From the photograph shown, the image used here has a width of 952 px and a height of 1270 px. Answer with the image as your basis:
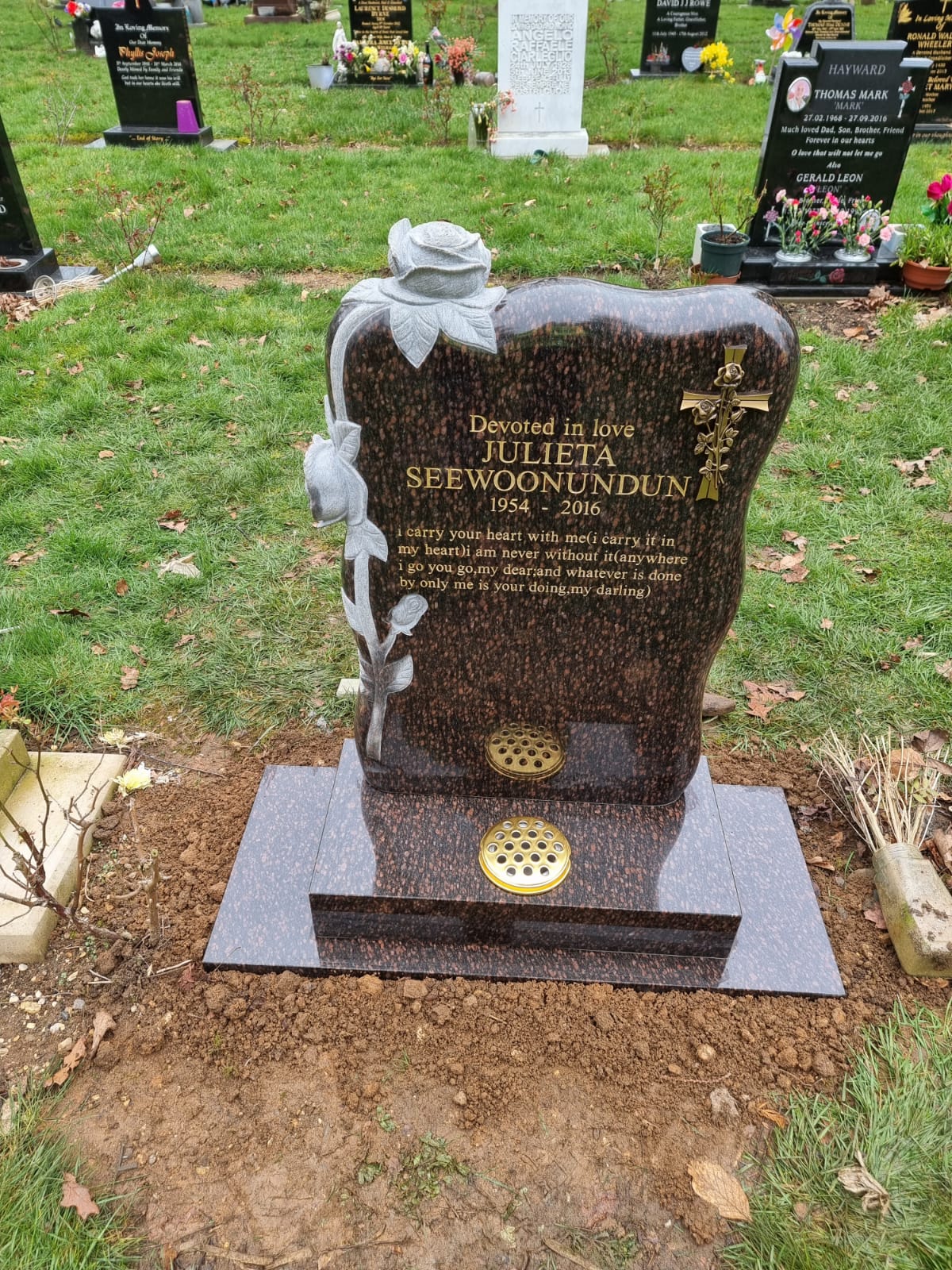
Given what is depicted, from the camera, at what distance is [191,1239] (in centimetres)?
221

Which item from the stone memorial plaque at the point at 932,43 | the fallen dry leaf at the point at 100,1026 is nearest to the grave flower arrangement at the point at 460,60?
the stone memorial plaque at the point at 932,43

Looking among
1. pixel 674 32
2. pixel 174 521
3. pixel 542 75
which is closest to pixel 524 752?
pixel 174 521

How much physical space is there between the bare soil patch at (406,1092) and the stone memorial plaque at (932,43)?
1218 centimetres

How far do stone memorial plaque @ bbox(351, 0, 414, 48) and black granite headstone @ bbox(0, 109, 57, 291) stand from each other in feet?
27.9

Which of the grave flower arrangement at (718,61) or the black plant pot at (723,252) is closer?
the black plant pot at (723,252)

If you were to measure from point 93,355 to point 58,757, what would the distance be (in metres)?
4.09

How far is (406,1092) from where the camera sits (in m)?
2.50

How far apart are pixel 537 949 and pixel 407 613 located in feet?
4.04

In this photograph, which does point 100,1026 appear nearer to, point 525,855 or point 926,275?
point 525,855

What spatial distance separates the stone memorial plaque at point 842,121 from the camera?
6898 millimetres

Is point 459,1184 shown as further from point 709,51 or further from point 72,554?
point 709,51

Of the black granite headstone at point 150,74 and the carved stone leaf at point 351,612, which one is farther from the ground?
the black granite headstone at point 150,74

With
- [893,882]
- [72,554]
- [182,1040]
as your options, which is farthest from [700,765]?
[72,554]

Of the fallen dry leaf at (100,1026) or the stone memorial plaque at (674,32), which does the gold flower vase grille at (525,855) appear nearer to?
the fallen dry leaf at (100,1026)
